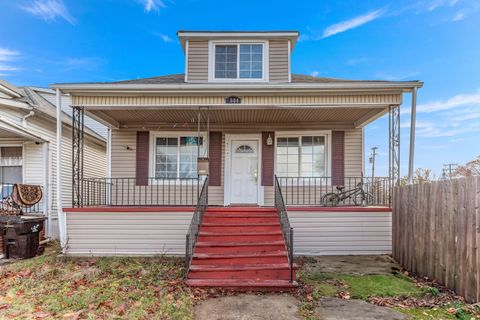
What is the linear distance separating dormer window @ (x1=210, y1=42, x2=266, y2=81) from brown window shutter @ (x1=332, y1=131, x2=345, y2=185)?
2.96 metres

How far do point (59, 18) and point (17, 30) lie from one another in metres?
1.90

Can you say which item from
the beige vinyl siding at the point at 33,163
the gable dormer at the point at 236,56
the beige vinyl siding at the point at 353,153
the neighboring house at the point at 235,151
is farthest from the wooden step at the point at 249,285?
the beige vinyl siding at the point at 33,163

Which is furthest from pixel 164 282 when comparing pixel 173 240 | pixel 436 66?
pixel 436 66

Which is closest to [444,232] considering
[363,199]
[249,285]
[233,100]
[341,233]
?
[341,233]

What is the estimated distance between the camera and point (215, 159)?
384 inches

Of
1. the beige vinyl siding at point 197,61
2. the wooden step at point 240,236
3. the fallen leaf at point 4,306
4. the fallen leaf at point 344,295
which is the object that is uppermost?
the beige vinyl siding at point 197,61

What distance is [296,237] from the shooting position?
7559 mm

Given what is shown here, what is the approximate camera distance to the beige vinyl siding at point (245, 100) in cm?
744

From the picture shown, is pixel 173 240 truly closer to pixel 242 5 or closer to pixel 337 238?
pixel 337 238

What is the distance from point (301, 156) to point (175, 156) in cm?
386

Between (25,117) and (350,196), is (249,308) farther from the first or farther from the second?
(25,117)

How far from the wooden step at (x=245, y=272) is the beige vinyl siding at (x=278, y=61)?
5.72 metres

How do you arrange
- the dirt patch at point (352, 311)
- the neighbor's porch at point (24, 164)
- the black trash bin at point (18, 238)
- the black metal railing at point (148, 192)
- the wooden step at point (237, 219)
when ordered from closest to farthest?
the dirt patch at point (352, 311), the wooden step at point (237, 219), the black trash bin at point (18, 238), the black metal railing at point (148, 192), the neighbor's porch at point (24, 164)

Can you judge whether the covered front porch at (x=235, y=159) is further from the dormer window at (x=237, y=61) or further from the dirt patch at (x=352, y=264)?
the dirt patch at (x=352, y=264)
